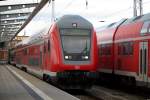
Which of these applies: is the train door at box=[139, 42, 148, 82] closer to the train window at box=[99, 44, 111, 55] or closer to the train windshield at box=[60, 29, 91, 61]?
the train windshield at box=[60, 29, 91, 61]

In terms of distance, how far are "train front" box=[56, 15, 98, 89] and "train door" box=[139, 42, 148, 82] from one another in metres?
2.74

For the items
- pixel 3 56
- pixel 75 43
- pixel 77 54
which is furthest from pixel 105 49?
pixel 3 56

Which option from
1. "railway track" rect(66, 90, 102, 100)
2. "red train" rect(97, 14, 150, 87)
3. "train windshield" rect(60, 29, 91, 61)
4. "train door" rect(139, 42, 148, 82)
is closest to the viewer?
"train door" rect(139, 42, 148, 82)

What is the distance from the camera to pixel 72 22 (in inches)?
899

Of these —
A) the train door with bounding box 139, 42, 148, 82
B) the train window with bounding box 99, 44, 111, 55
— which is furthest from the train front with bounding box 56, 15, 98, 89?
the train window with bounding box 99, 44, 111, 55

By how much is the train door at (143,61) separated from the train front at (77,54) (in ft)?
8.99

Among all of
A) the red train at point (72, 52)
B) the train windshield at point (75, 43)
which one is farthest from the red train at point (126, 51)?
the train windshield at point (75, 43)

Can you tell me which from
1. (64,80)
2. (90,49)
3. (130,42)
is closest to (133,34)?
(130,42)

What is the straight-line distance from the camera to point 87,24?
22.9m

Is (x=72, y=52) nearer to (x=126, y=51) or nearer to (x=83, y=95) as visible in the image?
(x=83, y=95)

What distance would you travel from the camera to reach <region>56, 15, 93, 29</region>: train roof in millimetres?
22728

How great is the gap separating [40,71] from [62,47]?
19.4 feet

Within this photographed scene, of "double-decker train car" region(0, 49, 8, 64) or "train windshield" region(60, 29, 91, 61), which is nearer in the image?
"train windshield" region(60, 29, 91, 61)

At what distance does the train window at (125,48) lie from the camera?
21.5 m
